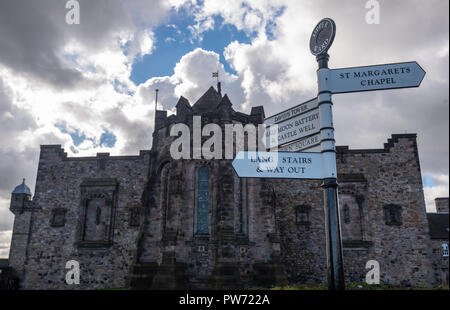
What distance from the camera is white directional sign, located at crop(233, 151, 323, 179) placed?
6039 millimetres

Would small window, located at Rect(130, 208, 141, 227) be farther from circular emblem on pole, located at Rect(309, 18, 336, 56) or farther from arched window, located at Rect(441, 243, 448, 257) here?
arched window, located at Rect(441, 243, 448, 257)

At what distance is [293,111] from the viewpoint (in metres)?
6.83

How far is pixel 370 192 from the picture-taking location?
76.0ft

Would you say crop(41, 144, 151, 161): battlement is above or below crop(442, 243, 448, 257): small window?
above

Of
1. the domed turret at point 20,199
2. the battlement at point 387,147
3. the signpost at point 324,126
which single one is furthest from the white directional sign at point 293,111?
the domed turret at point 20,199

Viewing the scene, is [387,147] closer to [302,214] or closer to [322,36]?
[302,214]

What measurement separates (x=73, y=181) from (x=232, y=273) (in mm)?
15769

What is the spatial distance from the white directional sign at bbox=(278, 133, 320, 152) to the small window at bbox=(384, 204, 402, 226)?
61.7ft

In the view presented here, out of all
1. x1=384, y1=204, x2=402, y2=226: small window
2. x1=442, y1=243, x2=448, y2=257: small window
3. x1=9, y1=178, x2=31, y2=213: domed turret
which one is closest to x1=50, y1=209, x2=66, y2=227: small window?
x1=9, y1=178, x2=31, y2=213: domed turret

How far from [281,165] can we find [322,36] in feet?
8.11

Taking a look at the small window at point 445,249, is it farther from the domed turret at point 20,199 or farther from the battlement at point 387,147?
the domed turret at point 20,199

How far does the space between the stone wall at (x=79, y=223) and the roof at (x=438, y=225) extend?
20.5 meters
